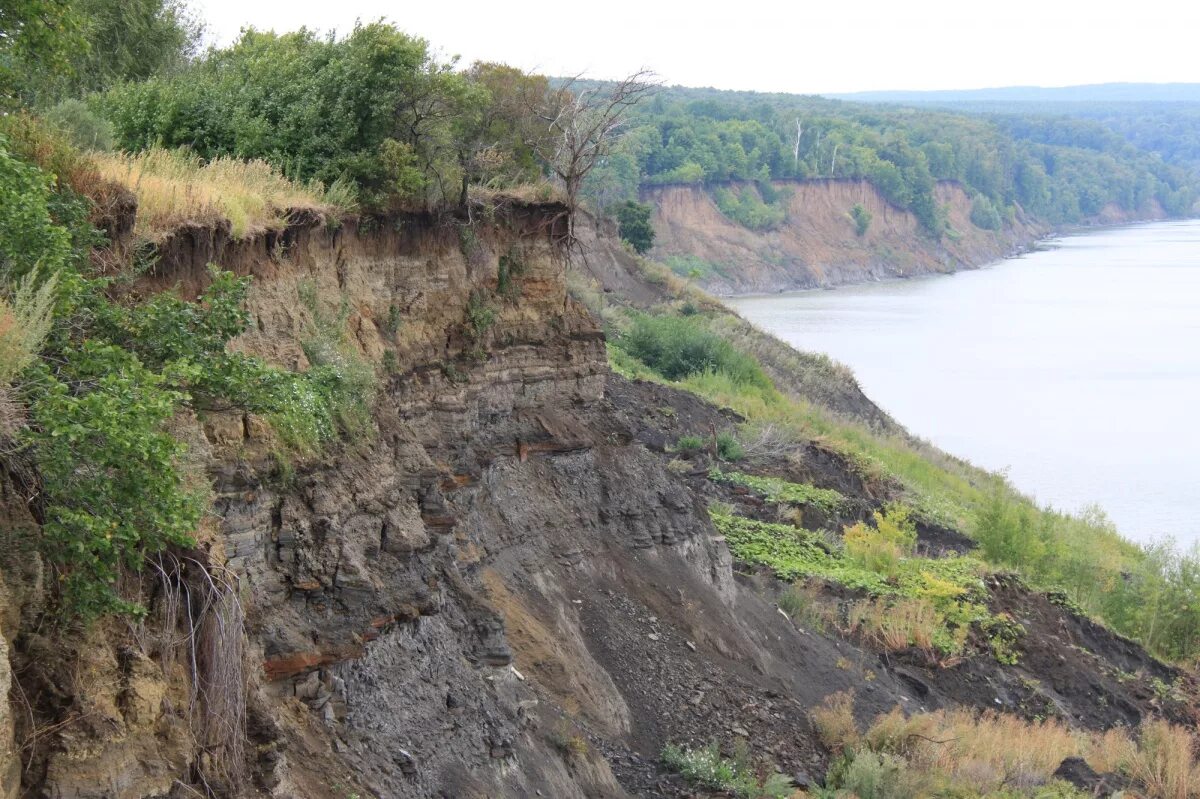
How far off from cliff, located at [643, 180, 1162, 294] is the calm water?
364 cm

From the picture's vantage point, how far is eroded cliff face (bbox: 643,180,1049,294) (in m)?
102

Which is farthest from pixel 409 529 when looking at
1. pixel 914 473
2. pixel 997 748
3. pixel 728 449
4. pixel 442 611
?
pixel 914 473

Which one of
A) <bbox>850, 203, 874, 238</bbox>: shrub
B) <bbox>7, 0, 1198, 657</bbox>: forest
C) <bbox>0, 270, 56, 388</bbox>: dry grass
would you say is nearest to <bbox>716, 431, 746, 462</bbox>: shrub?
<bbox>7, 0, 1198, 657</bbox>: forest

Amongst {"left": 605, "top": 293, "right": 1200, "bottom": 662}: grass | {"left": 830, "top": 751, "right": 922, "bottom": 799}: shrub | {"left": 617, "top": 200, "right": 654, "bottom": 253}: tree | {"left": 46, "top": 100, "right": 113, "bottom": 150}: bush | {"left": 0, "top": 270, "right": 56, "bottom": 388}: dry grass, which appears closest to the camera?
{"left": 0, "top": 270, "right": 56, "bottom": 388}: dry grass

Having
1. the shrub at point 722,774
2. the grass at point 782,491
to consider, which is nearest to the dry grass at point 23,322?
the shrub at point 722,774

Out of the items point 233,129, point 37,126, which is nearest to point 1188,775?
point 233,129

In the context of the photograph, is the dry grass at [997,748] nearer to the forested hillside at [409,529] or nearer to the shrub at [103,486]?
the forested hillside at [409,529]

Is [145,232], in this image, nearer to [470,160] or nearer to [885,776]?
[470,160]

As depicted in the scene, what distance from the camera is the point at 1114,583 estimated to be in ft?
94.9

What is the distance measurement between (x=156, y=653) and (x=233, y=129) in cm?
912

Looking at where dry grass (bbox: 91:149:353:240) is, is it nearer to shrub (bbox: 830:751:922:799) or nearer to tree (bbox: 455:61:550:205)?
tree (bbox: 455:61:550:205)

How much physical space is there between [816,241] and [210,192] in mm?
104874

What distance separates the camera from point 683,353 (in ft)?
137

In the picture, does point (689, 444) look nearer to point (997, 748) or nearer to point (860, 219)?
point (997, 748)
